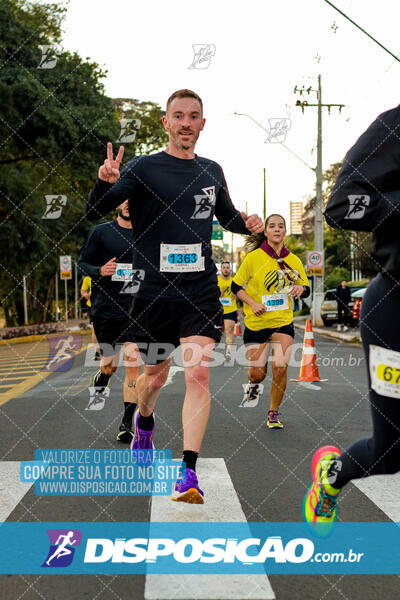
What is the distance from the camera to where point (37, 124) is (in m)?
23.1

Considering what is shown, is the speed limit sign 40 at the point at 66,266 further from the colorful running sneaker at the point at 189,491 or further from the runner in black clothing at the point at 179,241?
the colorful running sneaker at the point at 189,491

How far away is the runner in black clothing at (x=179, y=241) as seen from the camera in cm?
446

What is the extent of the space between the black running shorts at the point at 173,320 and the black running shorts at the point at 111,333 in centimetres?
192

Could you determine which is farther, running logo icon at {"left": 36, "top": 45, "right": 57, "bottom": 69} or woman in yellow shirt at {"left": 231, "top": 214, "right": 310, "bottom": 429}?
running logo icon at {"left": 36, "top": 45, "right": 57, "bottom": 69}

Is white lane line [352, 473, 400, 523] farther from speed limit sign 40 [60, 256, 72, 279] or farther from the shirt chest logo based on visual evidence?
speed limit sign 40 [60, 256, 72, 279]

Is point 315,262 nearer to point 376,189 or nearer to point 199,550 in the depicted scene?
point 199,550

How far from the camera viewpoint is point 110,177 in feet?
13.5

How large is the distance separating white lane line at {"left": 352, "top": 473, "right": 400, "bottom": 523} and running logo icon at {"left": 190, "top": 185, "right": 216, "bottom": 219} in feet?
6.40

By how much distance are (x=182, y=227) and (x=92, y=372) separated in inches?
345

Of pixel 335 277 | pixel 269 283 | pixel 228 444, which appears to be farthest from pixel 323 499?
pixel 335 277

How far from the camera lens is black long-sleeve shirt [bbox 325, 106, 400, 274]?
109 inches

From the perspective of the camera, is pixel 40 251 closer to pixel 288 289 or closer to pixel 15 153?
pixel 15 153

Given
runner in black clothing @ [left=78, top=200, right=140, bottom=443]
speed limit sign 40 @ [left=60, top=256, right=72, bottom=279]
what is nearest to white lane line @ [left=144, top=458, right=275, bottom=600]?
runner in black clothing @ [left=78, top=200, right=140, bottom=443]

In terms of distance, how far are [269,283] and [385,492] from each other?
3.17 m
